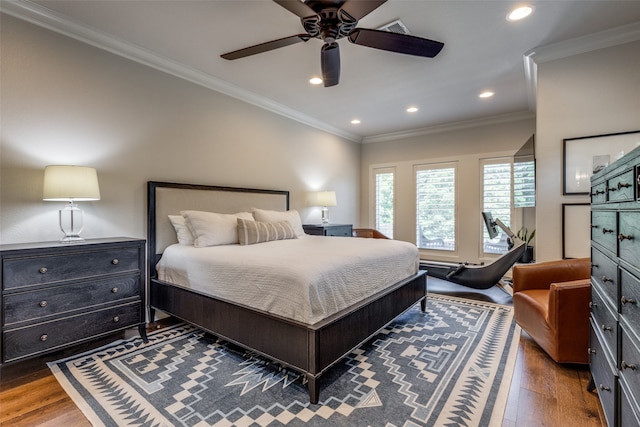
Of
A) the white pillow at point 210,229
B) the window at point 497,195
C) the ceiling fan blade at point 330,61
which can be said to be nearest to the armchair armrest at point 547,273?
the ceiling fan blade at point 330,61

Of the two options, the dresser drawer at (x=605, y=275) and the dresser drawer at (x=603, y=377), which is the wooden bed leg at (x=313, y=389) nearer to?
the dresser drawer at (x=603, y=377)

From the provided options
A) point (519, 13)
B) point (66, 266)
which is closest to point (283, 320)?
point (66, 266)

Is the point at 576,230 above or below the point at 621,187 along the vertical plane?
below

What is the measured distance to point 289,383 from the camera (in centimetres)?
198

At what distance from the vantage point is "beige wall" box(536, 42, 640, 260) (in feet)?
8.88

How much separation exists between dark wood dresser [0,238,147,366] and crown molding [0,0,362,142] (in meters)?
1.79

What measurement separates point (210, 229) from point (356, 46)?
2.31m

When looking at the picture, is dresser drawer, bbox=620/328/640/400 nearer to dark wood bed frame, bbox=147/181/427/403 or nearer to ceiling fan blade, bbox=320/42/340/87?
dark wood bed frame, bbox=147/181/427/403

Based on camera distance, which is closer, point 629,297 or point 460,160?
point 629,297

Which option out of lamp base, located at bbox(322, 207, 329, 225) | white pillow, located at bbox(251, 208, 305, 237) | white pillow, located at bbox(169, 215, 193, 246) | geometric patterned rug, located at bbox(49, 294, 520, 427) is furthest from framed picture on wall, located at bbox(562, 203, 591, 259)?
white pillow, located at bbox(169, 215, 193, 246)

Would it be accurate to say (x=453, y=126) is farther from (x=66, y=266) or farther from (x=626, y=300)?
(x=66, y=266)

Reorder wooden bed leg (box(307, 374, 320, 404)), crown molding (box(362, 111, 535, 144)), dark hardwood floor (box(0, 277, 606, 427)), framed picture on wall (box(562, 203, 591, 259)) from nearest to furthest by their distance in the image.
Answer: dark hardwood floor (box(0, 277, 606, 427)) → wooden bed leg (box(307, 374, 320, 404)) → framed picture on wall (box(562, 203, 591, 259)) → crown molding (box(362, 111, 535, 144))

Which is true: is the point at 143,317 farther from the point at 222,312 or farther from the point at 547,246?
the point at 547,246

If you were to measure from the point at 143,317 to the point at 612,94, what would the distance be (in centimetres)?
462
